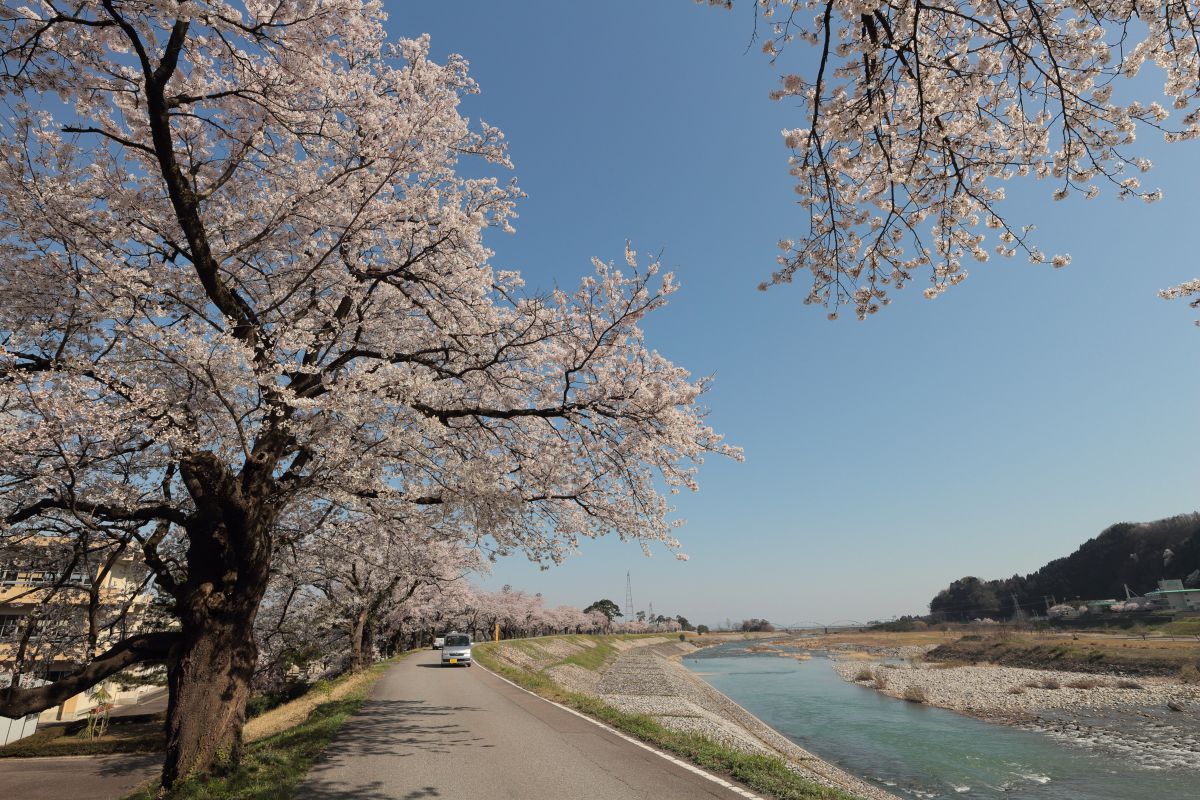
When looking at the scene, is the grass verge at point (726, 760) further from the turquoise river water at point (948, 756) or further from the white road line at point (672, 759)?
the turquoise river water at point (948, 756)

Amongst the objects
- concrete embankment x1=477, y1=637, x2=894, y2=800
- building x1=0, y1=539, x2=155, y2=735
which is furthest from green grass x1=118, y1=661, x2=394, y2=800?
concrete embankment x1=477, y1=637, x2=894, y2=800

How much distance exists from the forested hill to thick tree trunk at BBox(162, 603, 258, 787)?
137 metres

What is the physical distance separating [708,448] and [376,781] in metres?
7.58

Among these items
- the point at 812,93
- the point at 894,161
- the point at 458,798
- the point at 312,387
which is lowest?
the point at 458,798

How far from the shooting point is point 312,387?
8789 millimetres

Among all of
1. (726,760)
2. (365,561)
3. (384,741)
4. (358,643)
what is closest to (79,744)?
(358,643)

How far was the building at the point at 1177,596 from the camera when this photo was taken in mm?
78125

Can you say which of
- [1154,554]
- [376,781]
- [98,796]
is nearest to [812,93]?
[376,781]

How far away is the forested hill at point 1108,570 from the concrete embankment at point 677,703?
4461 inches

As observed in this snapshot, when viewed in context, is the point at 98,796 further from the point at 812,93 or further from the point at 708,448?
the point at 812,93

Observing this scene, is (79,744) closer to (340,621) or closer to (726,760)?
(340,621)

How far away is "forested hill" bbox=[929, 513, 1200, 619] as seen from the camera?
104 metres

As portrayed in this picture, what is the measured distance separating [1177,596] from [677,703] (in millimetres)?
110521

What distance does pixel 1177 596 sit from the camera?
→ 85.3 metres
